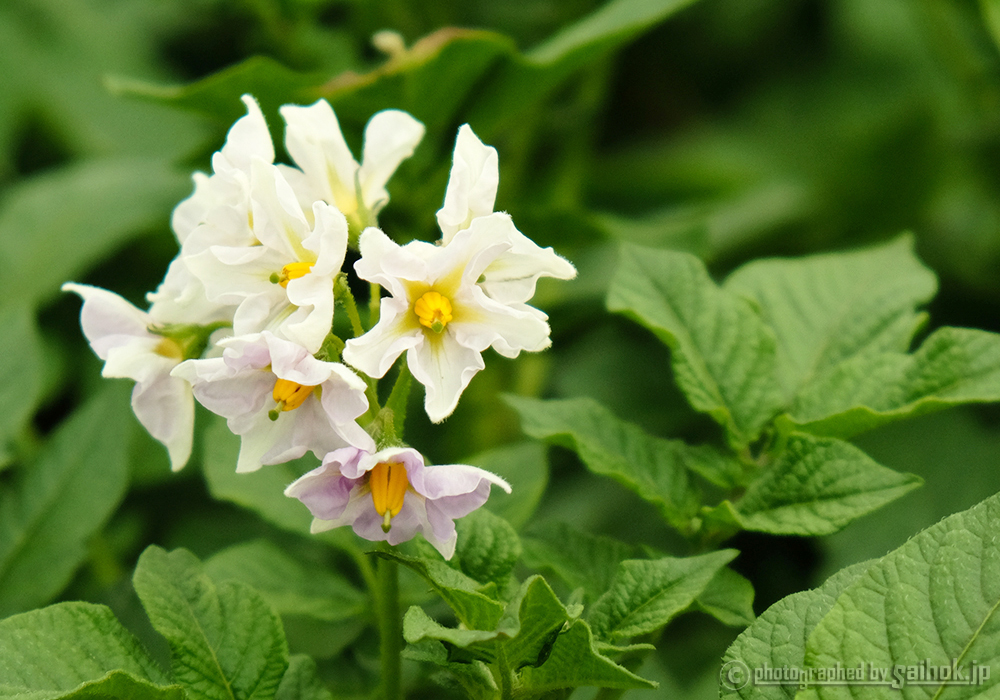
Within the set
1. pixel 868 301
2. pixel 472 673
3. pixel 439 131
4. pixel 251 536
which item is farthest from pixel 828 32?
pixel 472 673

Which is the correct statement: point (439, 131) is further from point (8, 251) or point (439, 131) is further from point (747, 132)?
point (747, 132)

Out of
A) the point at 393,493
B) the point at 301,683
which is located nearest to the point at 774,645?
the point at 393,493

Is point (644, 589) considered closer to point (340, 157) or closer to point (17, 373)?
point (340, 157)

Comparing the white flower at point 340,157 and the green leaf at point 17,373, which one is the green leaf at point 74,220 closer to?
the green leaf at point 17,373

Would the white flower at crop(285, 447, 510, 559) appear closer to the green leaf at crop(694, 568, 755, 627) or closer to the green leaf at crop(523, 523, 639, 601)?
the green leaf at crop(523, 523, 639, 601)

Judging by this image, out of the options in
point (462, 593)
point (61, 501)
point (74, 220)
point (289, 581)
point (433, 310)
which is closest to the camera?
point (462, 593)

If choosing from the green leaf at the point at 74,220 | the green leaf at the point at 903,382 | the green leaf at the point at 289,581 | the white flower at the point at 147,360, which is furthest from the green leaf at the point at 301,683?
the green leaf at the point at 74,220

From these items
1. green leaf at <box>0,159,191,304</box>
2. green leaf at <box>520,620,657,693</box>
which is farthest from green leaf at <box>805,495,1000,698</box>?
green leaf at <box>0,159,191,304</box>

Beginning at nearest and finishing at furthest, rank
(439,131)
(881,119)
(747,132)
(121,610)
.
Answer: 1. (121,610)
2. (439,131)
3. (881,119)
4. (747,132)
